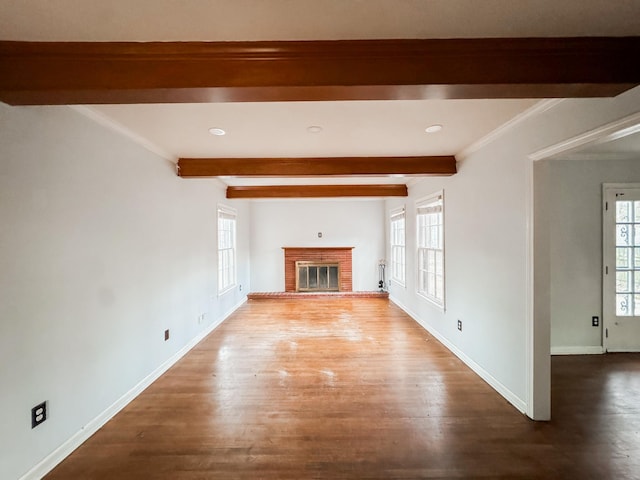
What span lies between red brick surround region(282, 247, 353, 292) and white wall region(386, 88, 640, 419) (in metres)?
3.93

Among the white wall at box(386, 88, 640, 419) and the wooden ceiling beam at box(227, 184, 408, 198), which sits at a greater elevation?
the wooden ceiling beam at box(227, 184, 408, 198)

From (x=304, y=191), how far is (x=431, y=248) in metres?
2.44

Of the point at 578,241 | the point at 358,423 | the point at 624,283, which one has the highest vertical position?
the point at 578,241

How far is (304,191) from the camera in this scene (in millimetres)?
5605

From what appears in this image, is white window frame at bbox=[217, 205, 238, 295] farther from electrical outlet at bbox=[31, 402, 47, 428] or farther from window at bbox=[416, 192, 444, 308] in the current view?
window at bbox=[416, 192, 444, 308]

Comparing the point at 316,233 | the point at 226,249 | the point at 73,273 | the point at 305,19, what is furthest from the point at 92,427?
the point at 316,233

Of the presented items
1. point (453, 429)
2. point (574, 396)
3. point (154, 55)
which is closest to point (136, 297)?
point (154, 55)

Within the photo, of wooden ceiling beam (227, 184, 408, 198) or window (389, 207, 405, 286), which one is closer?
wooden ceiling beam (227, 184, 408, 198)

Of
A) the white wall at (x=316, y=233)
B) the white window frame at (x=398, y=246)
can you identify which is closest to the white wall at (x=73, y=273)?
the white wall at (x=316, y=233)

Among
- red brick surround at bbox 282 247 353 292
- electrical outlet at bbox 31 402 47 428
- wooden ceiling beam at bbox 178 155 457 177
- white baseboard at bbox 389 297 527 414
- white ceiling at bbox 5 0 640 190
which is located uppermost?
white ceiling at bbox 5 0 640 190

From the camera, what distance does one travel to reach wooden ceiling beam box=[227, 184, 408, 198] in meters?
5.61

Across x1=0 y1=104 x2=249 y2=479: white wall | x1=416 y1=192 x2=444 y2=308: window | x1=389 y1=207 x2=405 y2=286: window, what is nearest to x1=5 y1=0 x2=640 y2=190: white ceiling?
x1=0 y1=104 x2=249 y2=479: white wall

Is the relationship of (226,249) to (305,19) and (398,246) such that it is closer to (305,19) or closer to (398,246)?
(398,246)

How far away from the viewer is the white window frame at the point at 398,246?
616 cm
